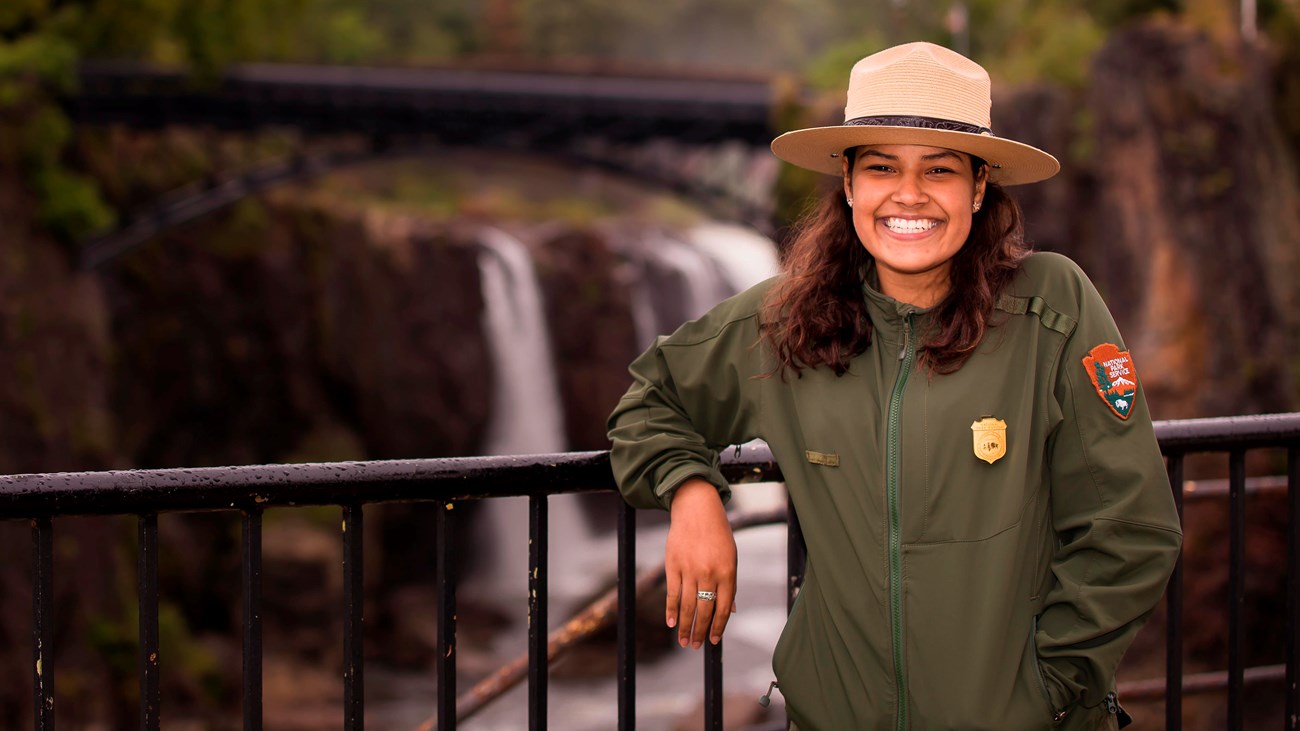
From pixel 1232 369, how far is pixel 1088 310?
11.6 meters

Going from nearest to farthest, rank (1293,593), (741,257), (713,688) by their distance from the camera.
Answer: (713,688)
(1293,593)
(741,257)

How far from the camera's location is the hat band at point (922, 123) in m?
2.17

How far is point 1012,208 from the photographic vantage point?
2303 mm

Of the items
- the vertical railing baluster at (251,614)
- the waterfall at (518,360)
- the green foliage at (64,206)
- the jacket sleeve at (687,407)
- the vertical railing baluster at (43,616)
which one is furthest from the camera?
the waterfall at (518,360)

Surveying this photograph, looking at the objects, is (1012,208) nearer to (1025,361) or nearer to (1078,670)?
(1025,361)

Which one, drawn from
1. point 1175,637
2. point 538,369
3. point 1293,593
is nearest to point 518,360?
point 538,369

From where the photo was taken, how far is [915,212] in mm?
2230

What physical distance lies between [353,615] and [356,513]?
17 centimetres

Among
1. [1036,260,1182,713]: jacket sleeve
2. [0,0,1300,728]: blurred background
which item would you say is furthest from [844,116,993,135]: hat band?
[0,0,1300,728]: blurred background

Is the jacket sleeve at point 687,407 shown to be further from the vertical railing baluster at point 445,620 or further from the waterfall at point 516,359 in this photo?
the waterfall at point 516,359

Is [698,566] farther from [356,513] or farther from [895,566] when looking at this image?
[356,513]

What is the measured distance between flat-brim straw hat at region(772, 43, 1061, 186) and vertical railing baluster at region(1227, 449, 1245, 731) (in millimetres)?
981

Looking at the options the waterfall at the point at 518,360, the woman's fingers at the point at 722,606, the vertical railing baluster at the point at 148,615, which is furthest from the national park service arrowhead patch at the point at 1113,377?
the waterfall at the point at 518,360

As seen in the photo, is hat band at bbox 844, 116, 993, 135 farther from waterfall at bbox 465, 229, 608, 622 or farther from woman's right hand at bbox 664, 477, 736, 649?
waterfall at bbox 465, 229, 608, 622
